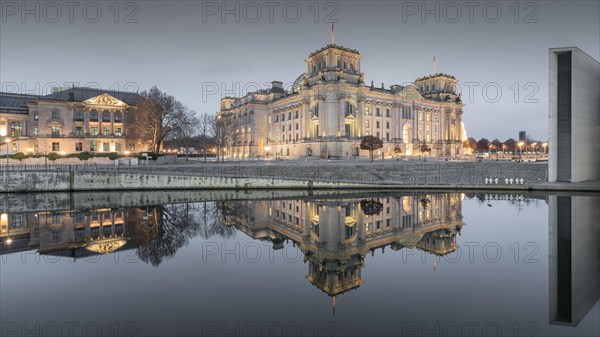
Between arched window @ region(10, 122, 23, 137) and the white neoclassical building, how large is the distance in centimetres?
3984

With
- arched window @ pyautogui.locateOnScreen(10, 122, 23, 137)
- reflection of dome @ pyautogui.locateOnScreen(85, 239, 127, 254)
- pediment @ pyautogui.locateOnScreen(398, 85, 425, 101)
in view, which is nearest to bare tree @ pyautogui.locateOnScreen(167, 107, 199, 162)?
arched window @ pyautogui.locateOnScreen(10, 122, 23, 137)

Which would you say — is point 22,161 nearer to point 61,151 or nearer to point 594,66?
point 61,151

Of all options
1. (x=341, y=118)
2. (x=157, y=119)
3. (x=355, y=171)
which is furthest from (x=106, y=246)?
(x=341, y=118)

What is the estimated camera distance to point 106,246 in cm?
1467

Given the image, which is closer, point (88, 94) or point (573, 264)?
point (573, 264)

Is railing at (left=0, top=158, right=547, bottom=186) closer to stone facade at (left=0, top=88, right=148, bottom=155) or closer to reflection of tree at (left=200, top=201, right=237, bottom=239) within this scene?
reflection of tree at (left=200, top=201, right=237, bottom=239)

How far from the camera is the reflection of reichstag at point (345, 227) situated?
1155cm

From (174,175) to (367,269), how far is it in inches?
1237

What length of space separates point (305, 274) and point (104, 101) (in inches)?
2858

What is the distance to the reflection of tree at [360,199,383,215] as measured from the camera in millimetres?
22094

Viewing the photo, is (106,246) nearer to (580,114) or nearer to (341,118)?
(580,114)

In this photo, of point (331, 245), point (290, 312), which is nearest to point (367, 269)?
point (331, 245)

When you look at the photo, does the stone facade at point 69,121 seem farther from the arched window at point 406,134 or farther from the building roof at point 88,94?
the arched window at point 406,134

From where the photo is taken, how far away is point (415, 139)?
85000mm
